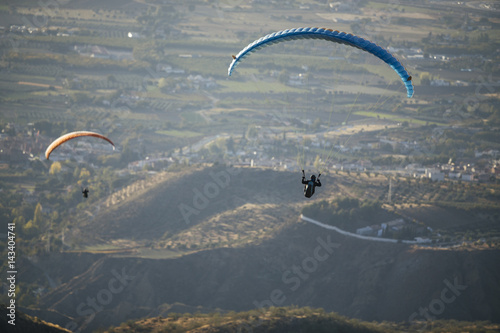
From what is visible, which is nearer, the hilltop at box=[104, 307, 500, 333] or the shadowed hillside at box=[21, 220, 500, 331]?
the hilltop at box=[104, 307, 500, 333]

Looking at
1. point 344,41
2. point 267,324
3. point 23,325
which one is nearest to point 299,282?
point 267,324

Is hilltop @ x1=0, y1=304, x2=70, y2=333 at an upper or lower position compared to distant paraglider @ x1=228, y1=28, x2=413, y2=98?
lower

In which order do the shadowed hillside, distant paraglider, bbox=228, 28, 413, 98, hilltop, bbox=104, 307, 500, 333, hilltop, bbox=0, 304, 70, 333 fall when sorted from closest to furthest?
distant paraglider, bbox=228, 28, 413, 98
hilltop, bbox=0, 304, 70, 333
hilltop, bbox=104, 307, 500, 333
the shadowed hillside

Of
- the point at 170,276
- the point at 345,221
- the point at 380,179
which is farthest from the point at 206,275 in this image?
the point at 380,179

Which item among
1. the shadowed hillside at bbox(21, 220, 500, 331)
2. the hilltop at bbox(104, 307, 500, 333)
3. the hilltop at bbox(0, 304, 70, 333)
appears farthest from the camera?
the shadowed hillside at bbox(21, 220, 500, 331)

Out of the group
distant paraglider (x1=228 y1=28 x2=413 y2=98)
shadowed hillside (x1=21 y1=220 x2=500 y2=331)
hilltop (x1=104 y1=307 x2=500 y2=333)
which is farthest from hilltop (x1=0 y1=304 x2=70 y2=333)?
distant paraglider (x1=228 y1=28 x2=413 y2=98)

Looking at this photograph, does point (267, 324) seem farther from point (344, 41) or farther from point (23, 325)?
→ point (344, 41)

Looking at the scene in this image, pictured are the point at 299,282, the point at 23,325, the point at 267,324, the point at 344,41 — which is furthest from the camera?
the point at 299,282

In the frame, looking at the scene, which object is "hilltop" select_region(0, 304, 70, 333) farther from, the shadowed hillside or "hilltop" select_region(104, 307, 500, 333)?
the shadowed hillside

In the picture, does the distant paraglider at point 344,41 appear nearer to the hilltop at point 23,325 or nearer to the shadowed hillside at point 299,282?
the hilltop at point 23,325

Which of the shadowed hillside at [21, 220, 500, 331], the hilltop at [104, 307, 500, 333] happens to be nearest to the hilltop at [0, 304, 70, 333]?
the hilltop at [104, 307, 500, 333]

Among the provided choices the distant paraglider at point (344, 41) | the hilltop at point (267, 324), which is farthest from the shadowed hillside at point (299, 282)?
the distant paraglider at point (344, 41)
